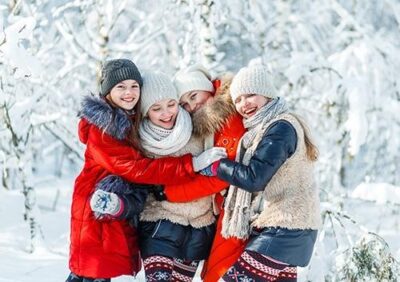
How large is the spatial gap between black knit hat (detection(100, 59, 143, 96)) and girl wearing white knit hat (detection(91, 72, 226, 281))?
0.12 metres

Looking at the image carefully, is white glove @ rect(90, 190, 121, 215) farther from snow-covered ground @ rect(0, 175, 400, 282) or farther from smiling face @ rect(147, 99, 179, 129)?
snow-covered ground @ rect(0, 175, 400, 282)

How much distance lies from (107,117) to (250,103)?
0.76 m

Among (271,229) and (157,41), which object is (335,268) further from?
(157,41)

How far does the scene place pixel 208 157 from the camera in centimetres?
367

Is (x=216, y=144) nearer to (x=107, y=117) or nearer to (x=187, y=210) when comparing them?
(x=187, y=210)

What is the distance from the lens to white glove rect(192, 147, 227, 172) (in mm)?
3650

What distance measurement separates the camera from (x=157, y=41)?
12.4m

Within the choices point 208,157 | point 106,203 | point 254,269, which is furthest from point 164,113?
point 254,269

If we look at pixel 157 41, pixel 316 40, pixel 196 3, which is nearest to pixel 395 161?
pixel 316 40

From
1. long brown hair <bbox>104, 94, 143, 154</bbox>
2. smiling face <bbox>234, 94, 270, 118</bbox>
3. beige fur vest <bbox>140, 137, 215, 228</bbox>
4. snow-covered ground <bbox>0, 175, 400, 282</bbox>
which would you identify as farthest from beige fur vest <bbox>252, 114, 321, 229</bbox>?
snow-covered ground <bbox>0, 175, 400, 282</bbox>

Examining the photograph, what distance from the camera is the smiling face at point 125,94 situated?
3.78m

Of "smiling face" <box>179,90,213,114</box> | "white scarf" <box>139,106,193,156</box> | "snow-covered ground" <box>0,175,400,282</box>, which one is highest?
"smiling face" <box>179,90,213,114</box>

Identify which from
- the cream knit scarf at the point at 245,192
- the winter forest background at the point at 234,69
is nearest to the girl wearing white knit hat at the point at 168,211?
the cream knit scarf at the point at 245,192

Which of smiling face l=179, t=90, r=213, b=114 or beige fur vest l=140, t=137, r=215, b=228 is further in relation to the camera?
smiling face l=179, t=90, r=213, b=114
